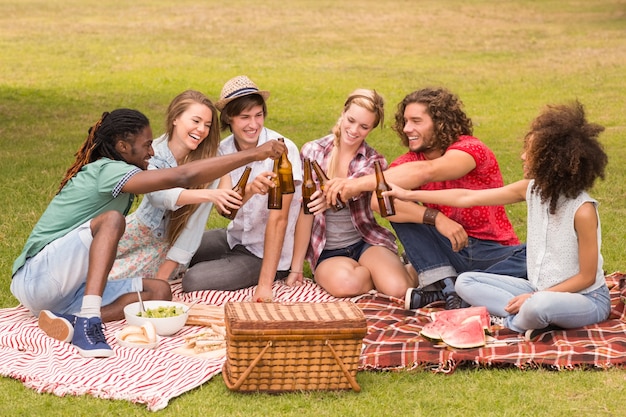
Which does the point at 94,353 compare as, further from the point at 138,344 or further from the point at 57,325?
the point at 57,325

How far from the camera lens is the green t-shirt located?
674cm

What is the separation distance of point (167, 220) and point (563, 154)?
119 inches

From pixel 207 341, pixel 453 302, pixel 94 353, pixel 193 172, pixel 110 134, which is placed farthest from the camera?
pixel 453 302

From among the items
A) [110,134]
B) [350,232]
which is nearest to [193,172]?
[110,134]

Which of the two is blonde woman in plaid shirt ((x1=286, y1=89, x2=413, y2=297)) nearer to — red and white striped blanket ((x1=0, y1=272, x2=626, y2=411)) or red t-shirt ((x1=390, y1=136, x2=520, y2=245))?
red t-shirt ((x1=390, y1=136, x2=520, y2=245))

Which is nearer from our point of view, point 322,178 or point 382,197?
point 382,197

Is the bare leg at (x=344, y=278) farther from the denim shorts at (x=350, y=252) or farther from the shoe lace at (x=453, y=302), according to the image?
the shoe lace at (x=453, y=302)

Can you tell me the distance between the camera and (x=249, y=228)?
8039mm

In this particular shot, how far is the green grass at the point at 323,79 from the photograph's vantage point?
5.71 metres

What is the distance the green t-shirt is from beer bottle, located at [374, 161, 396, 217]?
5.90 feet

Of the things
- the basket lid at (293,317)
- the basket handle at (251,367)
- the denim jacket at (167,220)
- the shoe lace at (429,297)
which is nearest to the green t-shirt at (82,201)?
the denim jacket at (167,220)

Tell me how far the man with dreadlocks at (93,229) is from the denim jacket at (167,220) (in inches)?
25.8

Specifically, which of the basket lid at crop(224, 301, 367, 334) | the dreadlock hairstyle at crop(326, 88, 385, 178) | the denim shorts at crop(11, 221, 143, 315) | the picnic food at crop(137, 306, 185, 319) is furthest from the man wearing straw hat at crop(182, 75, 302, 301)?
the basket lid at crop(224, 301, 367, 334)

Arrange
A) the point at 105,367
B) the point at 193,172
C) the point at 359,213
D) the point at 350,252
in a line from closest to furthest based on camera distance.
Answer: the point at 105,367
the point at 193,172
the point at 359,213
the point at 350,252
